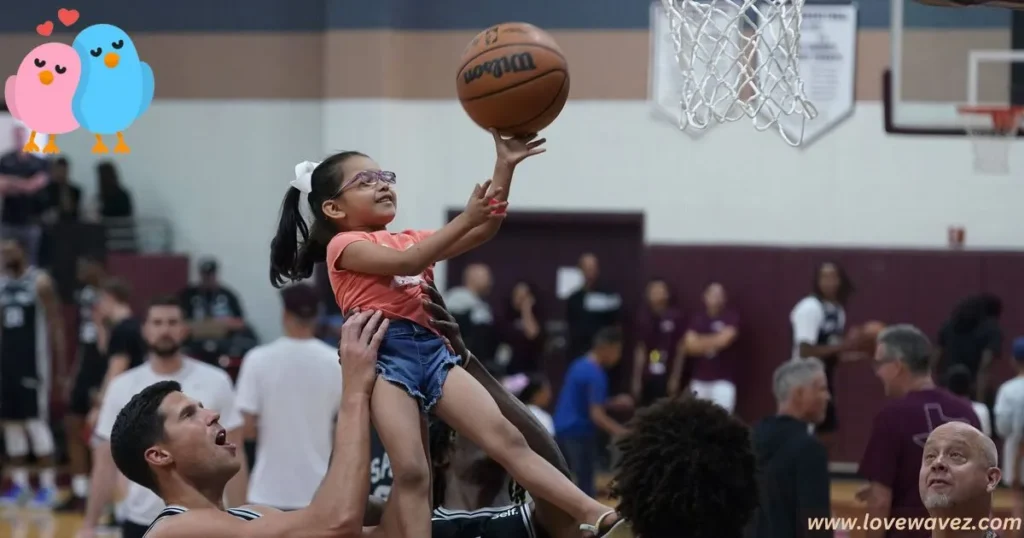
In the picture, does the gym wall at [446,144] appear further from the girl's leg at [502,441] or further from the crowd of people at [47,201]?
the girl's leg at [502,441]

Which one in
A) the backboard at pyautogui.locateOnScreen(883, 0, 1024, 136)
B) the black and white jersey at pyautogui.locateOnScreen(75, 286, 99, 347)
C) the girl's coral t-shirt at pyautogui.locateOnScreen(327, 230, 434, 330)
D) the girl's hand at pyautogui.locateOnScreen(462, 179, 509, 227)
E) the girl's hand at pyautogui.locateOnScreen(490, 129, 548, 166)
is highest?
the backboard at pyautogui.locateOnScreen(883, 0, 1024, 136)

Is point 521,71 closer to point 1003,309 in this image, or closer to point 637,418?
point 637,418

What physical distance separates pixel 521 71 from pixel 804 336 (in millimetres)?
8534

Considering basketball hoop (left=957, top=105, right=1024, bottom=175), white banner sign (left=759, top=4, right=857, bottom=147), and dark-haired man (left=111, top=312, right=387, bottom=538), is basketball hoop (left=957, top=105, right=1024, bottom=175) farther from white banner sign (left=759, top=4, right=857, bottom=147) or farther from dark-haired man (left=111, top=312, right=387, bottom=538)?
dark-haired man (left=111, top=312, right=387, bottom=538)

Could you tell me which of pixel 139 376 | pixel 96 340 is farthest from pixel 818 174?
pixel 139 376

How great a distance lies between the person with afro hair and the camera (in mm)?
2699

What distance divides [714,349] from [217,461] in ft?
30.3

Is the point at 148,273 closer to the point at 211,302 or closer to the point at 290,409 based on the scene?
the point at 211,302

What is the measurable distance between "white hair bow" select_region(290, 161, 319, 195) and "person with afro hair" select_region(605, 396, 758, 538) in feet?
3.70

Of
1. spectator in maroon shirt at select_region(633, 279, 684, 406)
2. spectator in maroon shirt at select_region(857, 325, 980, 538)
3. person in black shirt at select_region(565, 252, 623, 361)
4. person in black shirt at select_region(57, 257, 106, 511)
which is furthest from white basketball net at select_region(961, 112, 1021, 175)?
person in black shirt at select_region(57, 257, 106, 511)

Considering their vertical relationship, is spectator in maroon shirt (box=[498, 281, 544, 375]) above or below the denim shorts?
below

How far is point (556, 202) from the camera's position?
1330 centimetres

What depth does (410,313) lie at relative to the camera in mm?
3334

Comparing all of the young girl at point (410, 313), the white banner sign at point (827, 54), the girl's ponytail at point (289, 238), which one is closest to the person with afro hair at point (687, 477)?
the young girl at point (410, 313)
